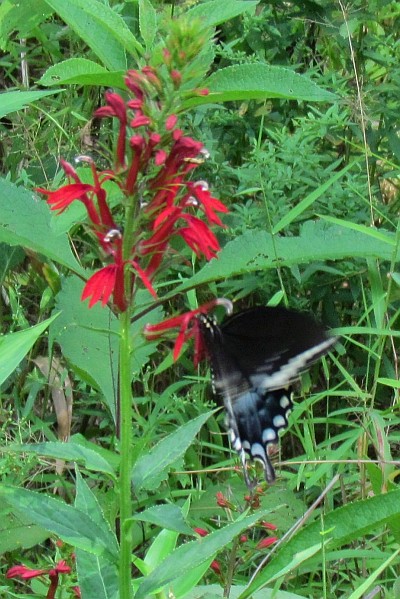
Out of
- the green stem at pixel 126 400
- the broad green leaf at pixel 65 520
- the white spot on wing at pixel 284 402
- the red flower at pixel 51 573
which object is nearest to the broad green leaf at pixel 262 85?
the green stem at pixel 126 400

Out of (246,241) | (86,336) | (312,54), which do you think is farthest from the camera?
(312,54)

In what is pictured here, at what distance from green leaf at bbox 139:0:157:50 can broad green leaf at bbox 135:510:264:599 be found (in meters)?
0.94

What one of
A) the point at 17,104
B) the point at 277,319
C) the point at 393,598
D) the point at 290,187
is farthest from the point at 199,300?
the point at 393,598

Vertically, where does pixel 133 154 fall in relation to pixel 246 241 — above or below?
above

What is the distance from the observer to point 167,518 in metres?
1.37

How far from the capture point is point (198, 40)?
1393 millimetres

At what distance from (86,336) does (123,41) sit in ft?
2.38

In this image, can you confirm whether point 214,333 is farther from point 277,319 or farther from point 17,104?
point 17,104

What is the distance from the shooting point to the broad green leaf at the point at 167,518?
1.36 meters

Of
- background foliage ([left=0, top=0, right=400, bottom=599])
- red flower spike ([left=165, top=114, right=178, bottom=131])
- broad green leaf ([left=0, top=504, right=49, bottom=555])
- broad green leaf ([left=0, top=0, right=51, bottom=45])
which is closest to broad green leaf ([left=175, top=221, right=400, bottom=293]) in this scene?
background foliage ([left=0, top=0, right=400, bottom=599])

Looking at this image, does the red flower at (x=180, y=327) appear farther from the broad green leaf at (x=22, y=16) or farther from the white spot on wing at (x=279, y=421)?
the broad green leaf at (x=22, y=16)

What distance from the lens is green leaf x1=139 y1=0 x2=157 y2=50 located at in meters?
1.75

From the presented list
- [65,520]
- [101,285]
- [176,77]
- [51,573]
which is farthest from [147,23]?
[51,573]

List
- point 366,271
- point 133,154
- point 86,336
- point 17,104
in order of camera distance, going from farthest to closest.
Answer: point 366,271 < point 86,336 < point 17,104 < point 133,154
